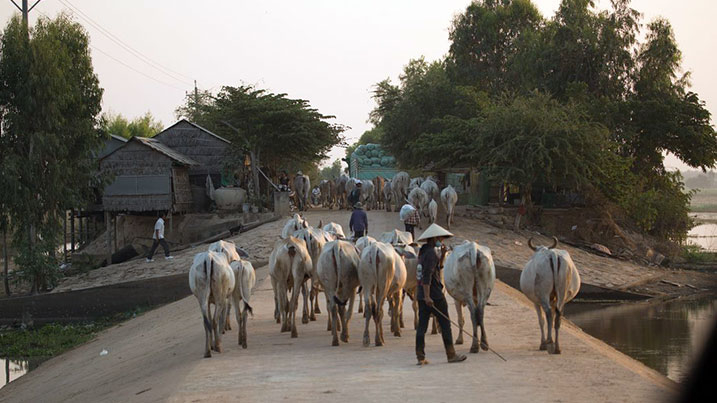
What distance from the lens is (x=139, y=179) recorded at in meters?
36.8

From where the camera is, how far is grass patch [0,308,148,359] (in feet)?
66.4

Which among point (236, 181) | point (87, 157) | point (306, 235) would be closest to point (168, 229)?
point (236, 181)

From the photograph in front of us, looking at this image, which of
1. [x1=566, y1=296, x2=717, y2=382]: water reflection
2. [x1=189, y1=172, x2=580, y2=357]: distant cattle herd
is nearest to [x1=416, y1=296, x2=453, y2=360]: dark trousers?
[x1=189, y1=172, x2=580, y2=357]: distant cattle herd

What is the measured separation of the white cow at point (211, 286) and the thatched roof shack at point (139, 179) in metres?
25.2

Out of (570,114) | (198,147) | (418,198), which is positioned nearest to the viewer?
(418,198)

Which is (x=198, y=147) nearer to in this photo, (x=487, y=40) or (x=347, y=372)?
(x=487, y=40)

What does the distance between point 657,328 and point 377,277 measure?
38.7ft

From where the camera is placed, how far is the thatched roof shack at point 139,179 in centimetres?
3662

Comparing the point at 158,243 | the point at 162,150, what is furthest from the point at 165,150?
the point at 158,243

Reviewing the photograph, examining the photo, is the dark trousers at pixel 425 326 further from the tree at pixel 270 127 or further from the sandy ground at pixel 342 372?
the tree at pixel 270 127

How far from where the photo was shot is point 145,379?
11.5 meters

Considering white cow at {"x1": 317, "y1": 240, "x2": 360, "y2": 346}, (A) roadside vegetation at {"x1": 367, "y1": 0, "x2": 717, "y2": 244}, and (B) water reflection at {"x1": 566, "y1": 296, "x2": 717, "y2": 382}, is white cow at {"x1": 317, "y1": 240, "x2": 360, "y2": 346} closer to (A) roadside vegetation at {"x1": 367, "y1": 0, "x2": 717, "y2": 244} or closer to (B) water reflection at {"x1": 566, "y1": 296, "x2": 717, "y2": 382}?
(B) water reflection at {"x1": 566, "y1": 296, "x2": 717, "y2": 382}

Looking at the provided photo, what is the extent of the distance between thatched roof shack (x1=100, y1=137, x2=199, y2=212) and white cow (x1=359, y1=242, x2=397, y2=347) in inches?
1023

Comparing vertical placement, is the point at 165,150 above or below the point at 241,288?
above
